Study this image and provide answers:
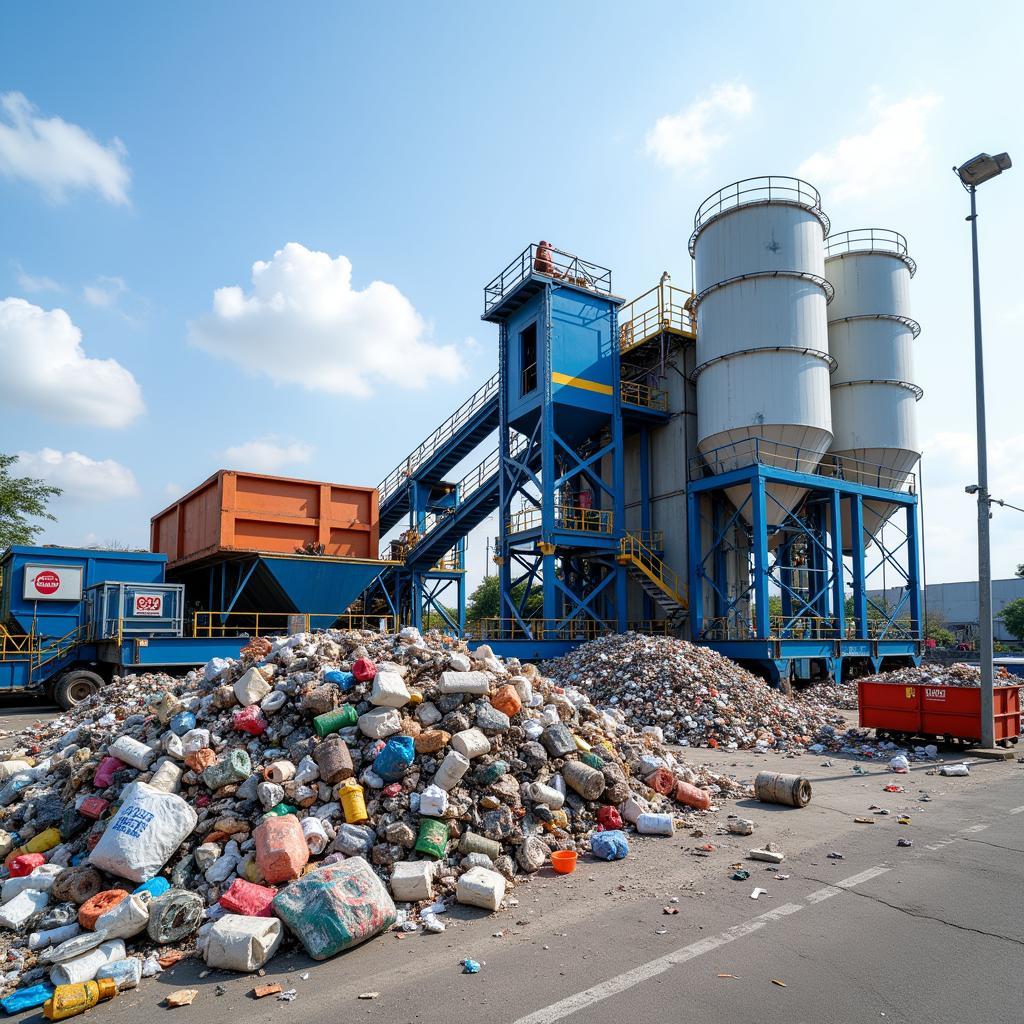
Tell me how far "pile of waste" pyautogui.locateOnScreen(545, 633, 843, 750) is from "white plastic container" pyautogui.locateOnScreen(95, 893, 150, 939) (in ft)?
29.7

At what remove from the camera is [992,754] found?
37.2 ft

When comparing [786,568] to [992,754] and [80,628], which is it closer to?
[992,754]

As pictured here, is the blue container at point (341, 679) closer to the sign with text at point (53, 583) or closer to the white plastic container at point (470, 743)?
the white plastic container at point (470, 743)

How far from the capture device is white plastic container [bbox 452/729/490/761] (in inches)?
248

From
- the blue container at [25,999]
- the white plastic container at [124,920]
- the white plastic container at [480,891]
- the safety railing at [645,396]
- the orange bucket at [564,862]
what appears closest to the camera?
the blue container at [25,999]

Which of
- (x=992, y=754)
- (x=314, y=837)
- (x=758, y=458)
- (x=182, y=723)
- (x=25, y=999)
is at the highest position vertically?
(x=758, y=458)

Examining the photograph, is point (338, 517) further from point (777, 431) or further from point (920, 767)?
point (920, 767)

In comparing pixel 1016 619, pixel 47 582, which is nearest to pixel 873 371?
pixel 47 582

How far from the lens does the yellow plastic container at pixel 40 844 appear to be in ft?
18.9

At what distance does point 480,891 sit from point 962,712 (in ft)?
33.1

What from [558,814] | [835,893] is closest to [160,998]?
[558,814]

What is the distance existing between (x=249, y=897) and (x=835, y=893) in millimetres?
4115

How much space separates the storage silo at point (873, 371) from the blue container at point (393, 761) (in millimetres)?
20042

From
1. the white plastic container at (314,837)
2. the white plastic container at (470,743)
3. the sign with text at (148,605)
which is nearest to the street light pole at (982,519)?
the white plastic container at (470,743)
